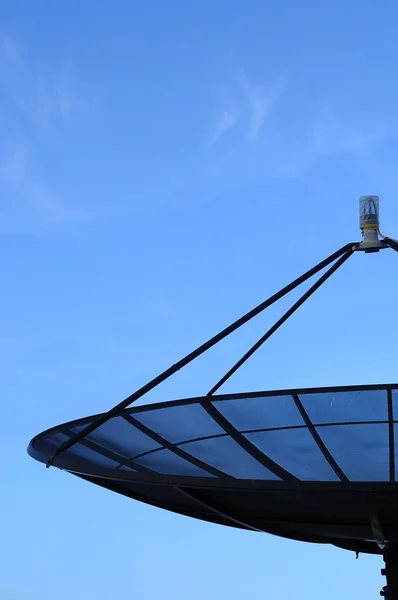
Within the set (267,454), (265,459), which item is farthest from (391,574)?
(267,454)

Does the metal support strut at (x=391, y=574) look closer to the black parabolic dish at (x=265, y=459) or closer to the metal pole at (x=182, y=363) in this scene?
the black parabolic dish at (x=265, y=459)

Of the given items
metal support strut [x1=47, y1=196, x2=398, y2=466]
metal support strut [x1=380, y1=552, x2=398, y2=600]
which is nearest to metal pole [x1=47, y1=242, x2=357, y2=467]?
metal support strut [x1=47, y1=196, x2=398, y2=466]

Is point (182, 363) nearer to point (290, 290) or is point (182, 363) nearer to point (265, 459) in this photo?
point (290, 290)

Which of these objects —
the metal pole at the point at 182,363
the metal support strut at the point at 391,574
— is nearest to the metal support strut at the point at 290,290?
the metal pole at the point at 182,363

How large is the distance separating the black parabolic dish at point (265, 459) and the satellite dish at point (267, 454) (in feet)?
0.05

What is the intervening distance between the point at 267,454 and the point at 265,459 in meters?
0.39

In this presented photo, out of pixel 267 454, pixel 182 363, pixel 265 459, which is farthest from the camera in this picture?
pixel 267 454

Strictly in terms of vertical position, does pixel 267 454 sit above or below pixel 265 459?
above

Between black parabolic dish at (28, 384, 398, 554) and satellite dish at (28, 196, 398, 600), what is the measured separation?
0.05 ft

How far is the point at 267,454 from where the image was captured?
527 inches

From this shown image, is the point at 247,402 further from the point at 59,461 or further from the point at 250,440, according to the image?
the point at 59,461

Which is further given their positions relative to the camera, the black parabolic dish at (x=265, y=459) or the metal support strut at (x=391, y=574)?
the metal support strut at (x=391, y=574)

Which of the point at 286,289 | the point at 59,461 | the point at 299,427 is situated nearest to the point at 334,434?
the point at 299,427

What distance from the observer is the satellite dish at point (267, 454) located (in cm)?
912
